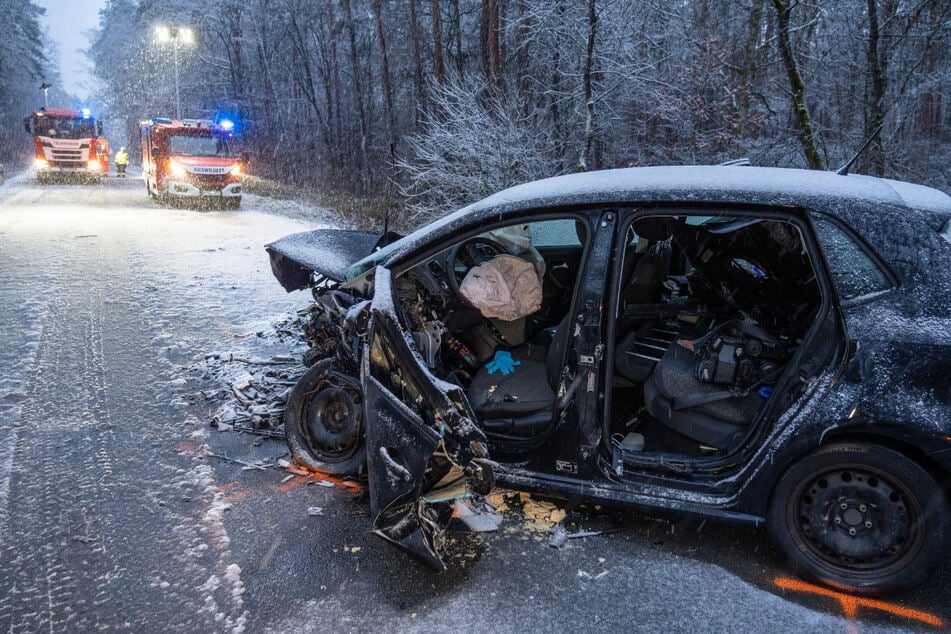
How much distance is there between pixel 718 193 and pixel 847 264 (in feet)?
2.05

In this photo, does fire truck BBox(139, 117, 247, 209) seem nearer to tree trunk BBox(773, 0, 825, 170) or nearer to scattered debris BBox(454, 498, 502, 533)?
tree trunk BBox(773, 0, 825, 170)

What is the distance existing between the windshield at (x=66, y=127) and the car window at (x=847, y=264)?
31.4 m

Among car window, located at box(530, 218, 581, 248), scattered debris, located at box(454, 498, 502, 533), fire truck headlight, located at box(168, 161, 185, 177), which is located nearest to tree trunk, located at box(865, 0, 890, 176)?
car window, located at box(530, 218, 581, 248)

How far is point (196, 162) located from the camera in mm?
18594

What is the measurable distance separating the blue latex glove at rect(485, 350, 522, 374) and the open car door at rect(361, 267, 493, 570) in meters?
0.74

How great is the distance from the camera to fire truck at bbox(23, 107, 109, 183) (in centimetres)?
2666

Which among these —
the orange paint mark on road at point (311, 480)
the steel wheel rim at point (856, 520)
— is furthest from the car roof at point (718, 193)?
the orange paint mark on road at point (311, 480)

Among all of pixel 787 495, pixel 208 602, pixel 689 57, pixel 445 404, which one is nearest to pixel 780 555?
pixel 787 495

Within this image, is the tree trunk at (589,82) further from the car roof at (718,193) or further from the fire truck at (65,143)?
the fire truck at (65,143)

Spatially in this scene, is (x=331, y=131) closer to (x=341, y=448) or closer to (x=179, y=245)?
(x=179, y=245)

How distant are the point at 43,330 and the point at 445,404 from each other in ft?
18.4

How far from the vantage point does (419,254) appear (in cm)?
342

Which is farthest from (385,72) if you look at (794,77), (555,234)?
(555,234)

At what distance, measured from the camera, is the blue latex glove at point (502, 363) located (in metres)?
3.77
